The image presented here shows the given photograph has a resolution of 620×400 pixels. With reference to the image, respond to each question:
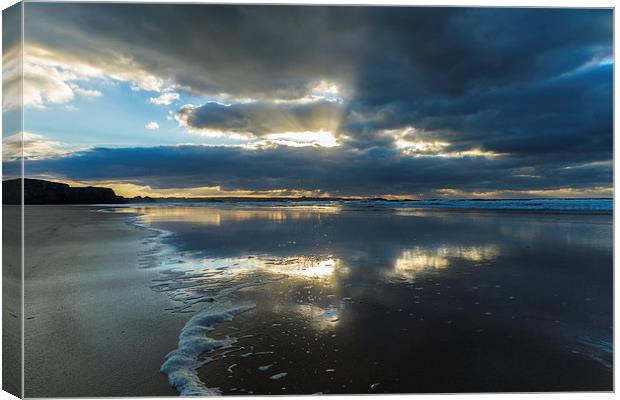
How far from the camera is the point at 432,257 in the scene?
19.1ft

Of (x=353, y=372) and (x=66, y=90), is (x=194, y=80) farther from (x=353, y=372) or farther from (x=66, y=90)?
(x=353, y=372)

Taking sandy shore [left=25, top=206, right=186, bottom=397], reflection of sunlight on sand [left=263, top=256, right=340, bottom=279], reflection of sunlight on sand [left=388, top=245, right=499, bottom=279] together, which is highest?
reflection of sunlight on sand [left=388, top=245, right=499, bottom=279]

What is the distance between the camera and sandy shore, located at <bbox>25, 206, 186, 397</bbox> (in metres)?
2.47

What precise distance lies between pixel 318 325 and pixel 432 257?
339cm

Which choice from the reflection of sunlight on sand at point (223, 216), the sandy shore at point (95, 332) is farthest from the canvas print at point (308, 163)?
the reflection of sunlight on sand at point (223, 216)

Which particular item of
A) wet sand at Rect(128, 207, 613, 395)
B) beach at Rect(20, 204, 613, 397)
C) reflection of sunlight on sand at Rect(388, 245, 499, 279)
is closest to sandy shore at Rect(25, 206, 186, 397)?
beach at Rect(20, 204, 613, 397)

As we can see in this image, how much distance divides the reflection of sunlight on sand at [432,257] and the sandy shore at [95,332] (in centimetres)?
310

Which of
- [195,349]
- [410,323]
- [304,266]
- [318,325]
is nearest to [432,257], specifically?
[304,266]

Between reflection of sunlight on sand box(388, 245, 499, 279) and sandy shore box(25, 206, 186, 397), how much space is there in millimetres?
3097

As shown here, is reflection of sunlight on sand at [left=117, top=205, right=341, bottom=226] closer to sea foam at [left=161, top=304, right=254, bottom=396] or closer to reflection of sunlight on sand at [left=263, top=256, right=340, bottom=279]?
reflection of sunlight on sand at [left=263, top=256, right=340, bottom=279]

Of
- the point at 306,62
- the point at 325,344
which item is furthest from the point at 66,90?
the point at 325,344

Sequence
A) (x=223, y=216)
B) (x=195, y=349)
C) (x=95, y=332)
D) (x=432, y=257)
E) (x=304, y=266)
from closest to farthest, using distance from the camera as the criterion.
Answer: (x=195, y=349), (x=95, y=332), (x=304, y=266), (x=432, y=257), (x=223, y=216)

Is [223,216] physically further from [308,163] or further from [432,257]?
[432,257]

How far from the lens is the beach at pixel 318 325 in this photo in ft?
8.11
